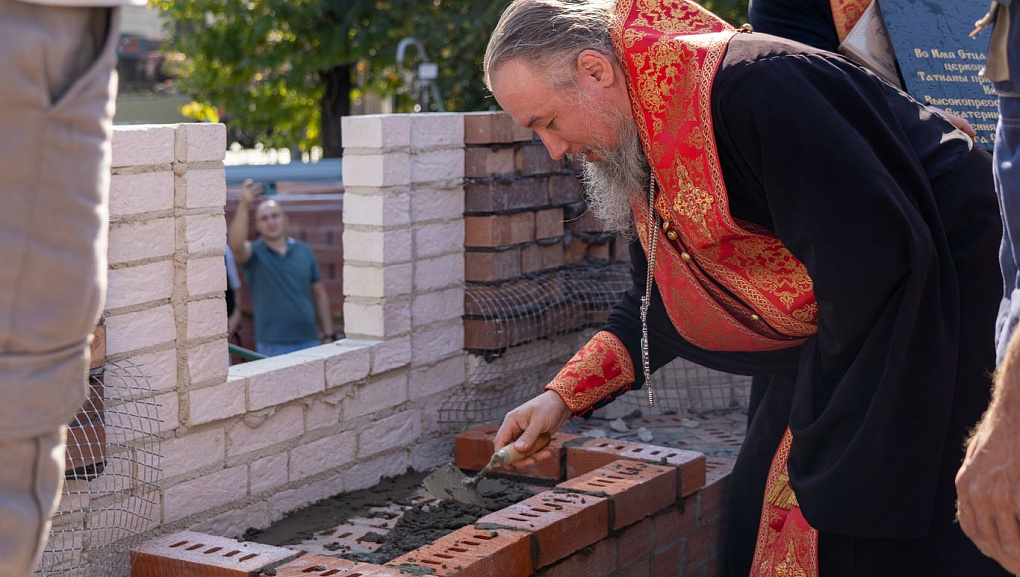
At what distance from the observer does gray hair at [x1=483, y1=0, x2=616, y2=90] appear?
2.74m

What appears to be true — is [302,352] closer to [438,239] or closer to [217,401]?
[217,401]

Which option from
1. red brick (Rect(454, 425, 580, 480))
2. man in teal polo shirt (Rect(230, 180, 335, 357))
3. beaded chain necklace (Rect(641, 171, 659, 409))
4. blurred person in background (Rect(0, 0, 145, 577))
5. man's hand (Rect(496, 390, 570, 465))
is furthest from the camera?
man in teal polo shirt (Rect(230, 180, 335, 357))

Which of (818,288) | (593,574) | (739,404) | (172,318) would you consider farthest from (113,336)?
(739,404)

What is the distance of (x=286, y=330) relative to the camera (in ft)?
25.1

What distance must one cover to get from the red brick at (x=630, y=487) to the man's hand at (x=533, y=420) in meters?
0.47

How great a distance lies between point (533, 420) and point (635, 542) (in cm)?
79

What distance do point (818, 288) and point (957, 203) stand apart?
0.37m

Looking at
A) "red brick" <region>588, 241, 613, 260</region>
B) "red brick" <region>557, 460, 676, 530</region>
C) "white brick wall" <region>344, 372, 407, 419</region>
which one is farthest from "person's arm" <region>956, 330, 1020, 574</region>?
"red brick" <region>588, 241, 613, 260</region>

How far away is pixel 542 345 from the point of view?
5.05 meters

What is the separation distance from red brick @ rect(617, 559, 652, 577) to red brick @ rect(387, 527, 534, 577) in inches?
24.0

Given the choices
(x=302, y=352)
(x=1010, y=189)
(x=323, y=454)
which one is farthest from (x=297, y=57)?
(x=1010, y=189)

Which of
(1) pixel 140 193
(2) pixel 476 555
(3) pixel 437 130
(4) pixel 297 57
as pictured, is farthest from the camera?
(4) pixel 297 57

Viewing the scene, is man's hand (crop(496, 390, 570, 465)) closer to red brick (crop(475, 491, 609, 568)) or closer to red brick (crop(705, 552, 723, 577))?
red brick (crop(475, 491, 609, 568))

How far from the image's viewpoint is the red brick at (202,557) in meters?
2.97
